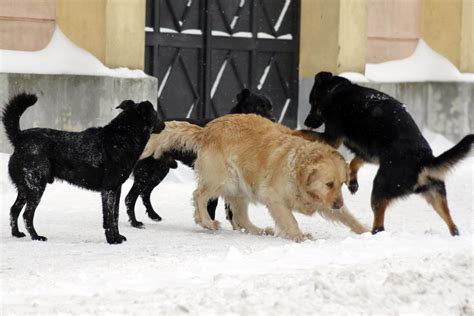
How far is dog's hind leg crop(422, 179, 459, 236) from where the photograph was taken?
983cm

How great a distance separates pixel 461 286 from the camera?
7.18 m

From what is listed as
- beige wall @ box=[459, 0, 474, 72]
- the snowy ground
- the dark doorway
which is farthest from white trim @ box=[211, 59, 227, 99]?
the snowy ground

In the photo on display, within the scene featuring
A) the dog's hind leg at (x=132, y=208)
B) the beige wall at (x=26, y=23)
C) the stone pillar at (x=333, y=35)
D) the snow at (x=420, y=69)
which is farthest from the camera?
the snow at (x=420, y=69)

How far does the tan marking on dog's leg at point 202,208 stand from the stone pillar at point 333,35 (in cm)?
700

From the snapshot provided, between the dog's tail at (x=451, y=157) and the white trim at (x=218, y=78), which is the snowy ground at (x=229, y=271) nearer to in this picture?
the dog's tail at (x=451, y=157)

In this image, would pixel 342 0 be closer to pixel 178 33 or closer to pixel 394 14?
pixel 394 14

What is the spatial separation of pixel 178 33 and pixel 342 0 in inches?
102

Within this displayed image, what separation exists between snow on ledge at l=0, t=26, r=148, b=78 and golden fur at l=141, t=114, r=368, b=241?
401cm

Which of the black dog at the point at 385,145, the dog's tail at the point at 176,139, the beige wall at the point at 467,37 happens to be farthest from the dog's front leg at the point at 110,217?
the beige wall at the point at 467,37

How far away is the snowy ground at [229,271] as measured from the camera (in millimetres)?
6539

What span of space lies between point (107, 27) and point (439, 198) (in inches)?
255

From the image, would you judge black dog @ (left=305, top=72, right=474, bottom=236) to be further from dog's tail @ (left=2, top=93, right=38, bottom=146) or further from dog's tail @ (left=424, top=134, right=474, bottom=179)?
dog's tail @ (left=2, top=93, right=38, bottom=146)

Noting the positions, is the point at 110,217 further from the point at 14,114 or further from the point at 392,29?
the point at 392,29

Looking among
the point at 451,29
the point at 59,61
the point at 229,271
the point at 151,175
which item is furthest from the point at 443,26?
the point at 229,271
